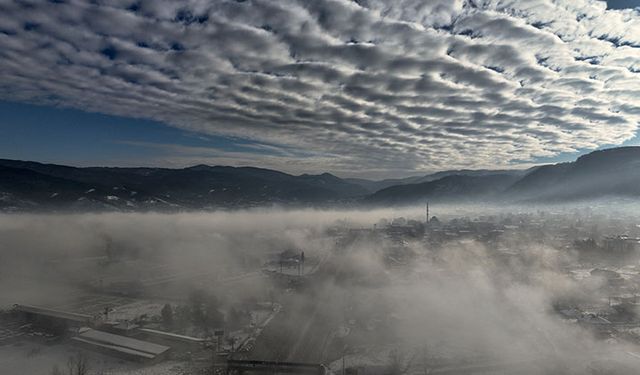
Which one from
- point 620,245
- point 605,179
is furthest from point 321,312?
point 605,179

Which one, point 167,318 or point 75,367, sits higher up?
point 167,318

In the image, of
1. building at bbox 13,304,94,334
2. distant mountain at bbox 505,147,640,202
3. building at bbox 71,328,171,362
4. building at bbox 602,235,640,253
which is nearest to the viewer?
building at bbox 71,328,171,362

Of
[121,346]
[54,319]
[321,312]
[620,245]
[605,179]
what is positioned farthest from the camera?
[605,179]

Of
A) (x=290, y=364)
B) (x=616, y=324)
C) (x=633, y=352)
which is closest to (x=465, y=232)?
(x=616, y=324)

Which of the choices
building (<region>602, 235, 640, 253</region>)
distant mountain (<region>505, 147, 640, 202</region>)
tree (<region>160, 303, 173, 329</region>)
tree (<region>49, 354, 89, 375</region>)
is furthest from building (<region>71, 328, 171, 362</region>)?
distant mountain (<region>505, 147, 640, 202</region>)

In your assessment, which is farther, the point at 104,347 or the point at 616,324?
the point at 616,324

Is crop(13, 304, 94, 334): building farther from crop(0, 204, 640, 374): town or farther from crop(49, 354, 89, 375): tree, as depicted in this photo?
crop(49, 354, 89, 375): tree

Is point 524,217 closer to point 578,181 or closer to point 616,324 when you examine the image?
point 578,181

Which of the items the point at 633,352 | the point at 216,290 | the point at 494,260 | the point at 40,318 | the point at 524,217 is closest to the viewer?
the point at 633,352

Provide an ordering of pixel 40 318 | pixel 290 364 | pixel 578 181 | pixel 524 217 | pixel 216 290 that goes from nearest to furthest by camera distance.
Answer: pixel 290 364, pixel 40 318, pixel 216 290, pixel 524 217, pixel 578 181

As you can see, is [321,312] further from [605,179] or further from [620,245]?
[605,179]

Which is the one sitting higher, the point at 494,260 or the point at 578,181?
the point at 578,181
